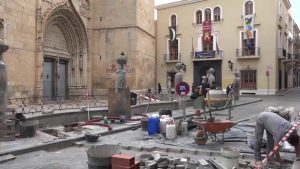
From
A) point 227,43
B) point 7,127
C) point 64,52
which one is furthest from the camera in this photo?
point 227,43

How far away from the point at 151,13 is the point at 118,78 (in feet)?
57.4

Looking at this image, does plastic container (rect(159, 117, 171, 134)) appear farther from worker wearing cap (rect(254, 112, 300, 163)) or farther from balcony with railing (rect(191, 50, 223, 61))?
balcony with railing (rect(191, 50, 223, 61))

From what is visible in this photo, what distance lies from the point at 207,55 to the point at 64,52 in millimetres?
16778

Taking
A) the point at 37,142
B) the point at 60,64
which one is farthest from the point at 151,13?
the point at 37,142

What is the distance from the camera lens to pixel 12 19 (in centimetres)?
1719

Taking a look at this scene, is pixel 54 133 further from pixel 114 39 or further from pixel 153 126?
pixel 114 39

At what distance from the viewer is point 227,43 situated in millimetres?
34062

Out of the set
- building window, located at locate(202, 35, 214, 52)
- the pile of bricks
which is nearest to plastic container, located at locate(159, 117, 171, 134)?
the pile of bricks

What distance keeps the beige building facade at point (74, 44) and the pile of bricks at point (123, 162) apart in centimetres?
1341

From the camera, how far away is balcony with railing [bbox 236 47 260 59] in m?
32.0

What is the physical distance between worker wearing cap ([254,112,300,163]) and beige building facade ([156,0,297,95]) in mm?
26976

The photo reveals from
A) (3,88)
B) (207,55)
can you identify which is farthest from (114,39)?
(3,88)

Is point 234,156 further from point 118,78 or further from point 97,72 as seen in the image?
point 97,72

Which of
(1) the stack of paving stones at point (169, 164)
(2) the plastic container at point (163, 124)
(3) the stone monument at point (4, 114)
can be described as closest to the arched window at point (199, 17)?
(2) the plastic container at point (163, 124)
